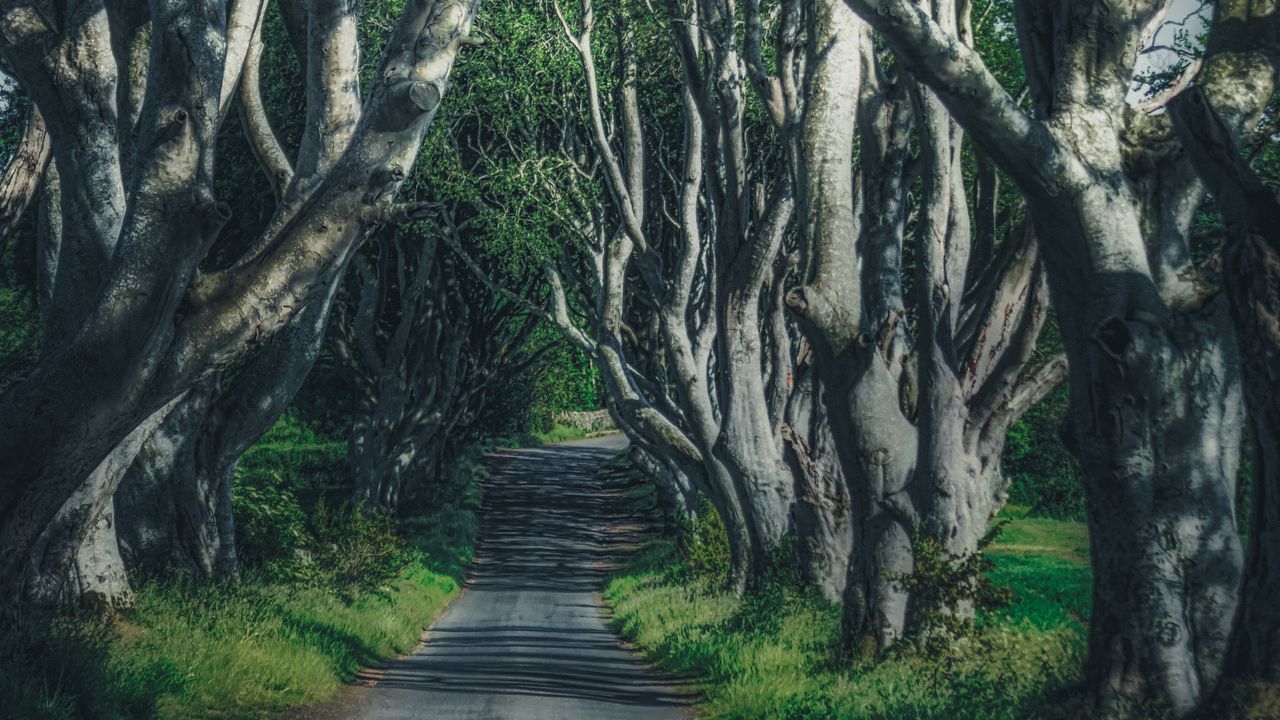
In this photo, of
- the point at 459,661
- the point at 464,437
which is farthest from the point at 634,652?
the point at 464,437

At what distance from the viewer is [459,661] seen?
47.5ft

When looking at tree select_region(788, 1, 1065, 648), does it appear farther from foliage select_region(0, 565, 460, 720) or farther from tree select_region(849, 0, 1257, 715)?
foliage select_region(0, 565, 460, 720)

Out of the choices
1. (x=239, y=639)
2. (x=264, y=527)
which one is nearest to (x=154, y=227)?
(x=239, y=639)

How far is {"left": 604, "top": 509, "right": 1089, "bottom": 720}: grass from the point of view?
8.38 meters

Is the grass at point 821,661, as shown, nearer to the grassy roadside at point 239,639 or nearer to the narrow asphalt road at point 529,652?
the narrow asphalt road at point 529,652

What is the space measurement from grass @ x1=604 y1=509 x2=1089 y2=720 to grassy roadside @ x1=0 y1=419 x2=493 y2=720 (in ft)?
11.2

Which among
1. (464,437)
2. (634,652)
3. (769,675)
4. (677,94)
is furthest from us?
(464,437)

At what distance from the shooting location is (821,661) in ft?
36.2

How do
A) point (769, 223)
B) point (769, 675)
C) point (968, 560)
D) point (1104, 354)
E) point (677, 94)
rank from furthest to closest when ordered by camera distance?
point (677, 94), point (769, 223), point (769, 675), point (968, 560), point (1104, 354)

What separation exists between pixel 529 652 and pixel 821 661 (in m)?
5.40

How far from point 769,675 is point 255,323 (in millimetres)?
5730

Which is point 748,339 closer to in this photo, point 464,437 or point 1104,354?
point 1104,354

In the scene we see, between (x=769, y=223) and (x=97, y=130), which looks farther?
Result: (x=769, y=223)

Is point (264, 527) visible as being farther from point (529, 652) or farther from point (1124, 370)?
point (1124, 370)
